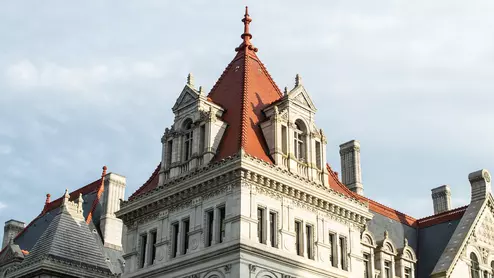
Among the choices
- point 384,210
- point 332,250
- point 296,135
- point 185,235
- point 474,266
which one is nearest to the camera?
point 185,235

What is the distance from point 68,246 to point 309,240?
50.2 feet

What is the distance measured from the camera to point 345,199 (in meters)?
46.3

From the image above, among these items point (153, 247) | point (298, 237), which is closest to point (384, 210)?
point (298, 237)

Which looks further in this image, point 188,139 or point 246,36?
point 246,36

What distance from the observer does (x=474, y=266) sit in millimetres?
52750

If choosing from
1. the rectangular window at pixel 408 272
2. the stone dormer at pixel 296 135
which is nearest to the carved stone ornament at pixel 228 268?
the stone dormer at pixel 296 135

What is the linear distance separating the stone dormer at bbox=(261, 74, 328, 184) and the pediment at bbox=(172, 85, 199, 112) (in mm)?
4086

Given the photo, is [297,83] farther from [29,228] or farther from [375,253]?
[29,228]

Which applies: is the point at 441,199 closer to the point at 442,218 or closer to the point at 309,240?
the point at 442,218

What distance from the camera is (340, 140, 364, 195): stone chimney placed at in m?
56.9

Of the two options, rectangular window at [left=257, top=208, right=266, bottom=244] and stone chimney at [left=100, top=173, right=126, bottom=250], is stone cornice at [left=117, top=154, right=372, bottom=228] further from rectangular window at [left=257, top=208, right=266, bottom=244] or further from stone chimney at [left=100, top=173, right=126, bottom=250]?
stone chimney at [left=100, top=173, right=126, bottom=250]

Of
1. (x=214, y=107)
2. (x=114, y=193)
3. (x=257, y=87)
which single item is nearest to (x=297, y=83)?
(x=257, y=87)

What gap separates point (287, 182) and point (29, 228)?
101 feet

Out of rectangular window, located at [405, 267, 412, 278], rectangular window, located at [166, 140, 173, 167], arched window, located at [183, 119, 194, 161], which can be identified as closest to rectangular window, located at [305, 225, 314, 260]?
arched window, located at [183, 119, 194, 161]
